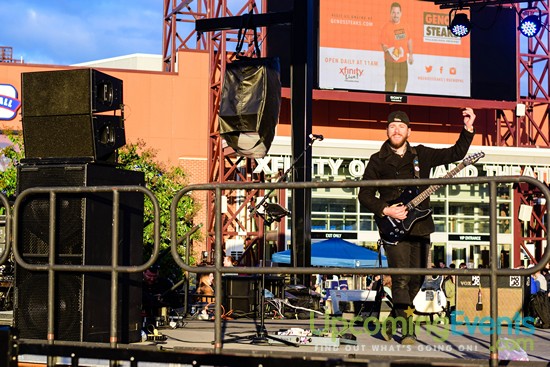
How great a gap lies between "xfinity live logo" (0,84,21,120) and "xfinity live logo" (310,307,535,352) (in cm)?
3130

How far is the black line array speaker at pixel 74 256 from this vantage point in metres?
7.21

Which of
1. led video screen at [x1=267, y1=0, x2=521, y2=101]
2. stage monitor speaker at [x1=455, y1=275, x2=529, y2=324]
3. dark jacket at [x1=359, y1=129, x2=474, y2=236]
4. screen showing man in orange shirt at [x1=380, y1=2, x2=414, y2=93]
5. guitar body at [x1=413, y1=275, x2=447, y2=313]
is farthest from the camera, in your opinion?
screen showing man in orange shirt at [x1=380, y1=2, x2=414, y2=93]

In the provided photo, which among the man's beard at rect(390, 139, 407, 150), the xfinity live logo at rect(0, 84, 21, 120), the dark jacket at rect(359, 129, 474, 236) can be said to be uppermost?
the xfinity live logo at rect(0, 84, 21, 120)

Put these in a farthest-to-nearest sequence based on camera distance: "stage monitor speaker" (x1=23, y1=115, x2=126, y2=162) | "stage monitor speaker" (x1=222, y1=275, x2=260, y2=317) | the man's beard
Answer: "stage monitor speaker" (x1=222, y1=275, x2=260, y2=317)
"stage monitor speaker" (x1=23, y1=115, x2=126, y2=162)
the man's beard

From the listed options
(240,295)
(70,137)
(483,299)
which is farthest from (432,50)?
(70,137)

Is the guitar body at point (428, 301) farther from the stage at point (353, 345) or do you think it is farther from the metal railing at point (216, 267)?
the metal railing at point (216, 267)

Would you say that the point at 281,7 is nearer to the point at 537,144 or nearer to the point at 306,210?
the point at 537,144

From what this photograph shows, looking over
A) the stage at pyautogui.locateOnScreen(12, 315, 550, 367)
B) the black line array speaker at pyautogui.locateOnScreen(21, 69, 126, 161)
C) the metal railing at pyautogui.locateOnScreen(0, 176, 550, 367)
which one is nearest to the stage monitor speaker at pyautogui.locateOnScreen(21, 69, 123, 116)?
the black line array speaker at pyautogui.locateOnScreen(21, 69, 126, 161)

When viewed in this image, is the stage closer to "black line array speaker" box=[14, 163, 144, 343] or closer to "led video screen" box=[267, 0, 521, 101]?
"black line array speaker" box=[14, 163, 144, 343]

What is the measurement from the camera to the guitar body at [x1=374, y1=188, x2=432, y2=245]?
23.5 feet

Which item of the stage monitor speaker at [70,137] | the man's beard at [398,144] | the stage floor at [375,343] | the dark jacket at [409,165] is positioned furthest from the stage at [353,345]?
the stage monitor speaker at [70,137]

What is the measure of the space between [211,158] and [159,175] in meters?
6.77

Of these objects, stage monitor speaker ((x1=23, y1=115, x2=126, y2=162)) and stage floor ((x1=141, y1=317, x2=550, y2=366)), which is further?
stage monitor speaker ((x1=23, y1=115, x2=126, y2=162))

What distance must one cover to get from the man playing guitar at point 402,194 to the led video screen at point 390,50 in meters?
26.8
